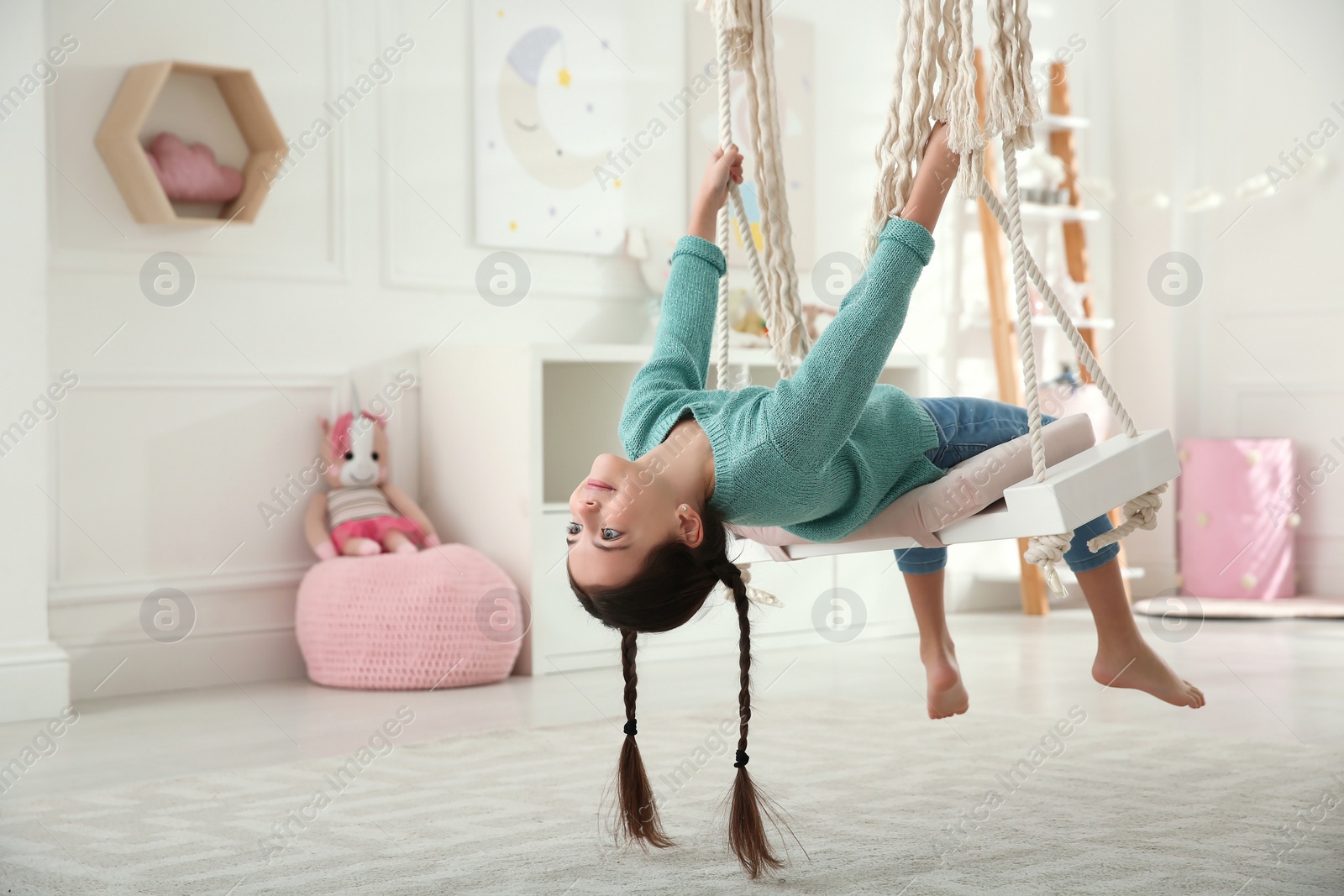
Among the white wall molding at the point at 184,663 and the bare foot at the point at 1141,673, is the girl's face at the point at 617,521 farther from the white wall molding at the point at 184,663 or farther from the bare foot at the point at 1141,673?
the white wall molding at the point at 184,663

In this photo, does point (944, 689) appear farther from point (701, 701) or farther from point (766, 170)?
point (701, 701)

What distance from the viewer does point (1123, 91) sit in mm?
4746

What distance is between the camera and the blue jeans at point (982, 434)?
5.71 feet

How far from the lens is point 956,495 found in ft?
5.25

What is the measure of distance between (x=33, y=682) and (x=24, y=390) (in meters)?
0.58

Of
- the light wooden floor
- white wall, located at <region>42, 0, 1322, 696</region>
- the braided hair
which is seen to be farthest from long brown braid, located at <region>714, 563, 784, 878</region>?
white wall, located at <region>42, 0, 1322, 696</region>

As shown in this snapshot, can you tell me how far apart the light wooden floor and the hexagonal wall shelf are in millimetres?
1087

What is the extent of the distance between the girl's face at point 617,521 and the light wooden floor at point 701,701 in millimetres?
1034

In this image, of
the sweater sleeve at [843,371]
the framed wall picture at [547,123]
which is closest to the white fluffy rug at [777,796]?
the sweater sleeve at [843,371]

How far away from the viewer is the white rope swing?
61.6 inches

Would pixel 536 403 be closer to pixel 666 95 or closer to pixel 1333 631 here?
pixel 666 95

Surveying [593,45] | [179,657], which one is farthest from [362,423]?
[593,45]

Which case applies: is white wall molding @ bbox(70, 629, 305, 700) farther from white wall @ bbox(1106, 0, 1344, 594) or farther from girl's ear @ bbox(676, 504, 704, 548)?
white wall @ bbox(1106, 0, 1344, 594)

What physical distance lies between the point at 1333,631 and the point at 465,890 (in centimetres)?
307
